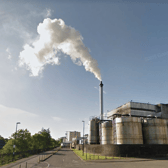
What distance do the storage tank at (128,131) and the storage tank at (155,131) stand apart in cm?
322

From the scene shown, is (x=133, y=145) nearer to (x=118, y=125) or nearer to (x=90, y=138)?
(x=118, y=125)

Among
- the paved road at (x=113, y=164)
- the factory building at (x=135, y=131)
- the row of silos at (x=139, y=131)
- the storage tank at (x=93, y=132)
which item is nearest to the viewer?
the paved road at (x=113, y=164)

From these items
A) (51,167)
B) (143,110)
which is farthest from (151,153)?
(51,167)

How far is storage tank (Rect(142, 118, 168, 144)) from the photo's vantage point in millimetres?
40312

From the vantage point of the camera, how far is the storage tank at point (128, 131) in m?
38.6

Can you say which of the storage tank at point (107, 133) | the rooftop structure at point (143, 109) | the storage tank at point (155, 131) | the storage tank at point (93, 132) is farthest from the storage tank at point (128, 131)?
the storage tank at point (93, 132)

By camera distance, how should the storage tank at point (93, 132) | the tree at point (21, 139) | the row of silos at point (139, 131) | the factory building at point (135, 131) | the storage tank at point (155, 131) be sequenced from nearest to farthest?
the tree at point (21, 139), the row of silos at point (139, 131), the factory building at point (135, 131), the storage tank at point (155, 131), the storage tank at point (93, 132)

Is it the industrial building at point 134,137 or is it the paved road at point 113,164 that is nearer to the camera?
the paved road at point 113,164

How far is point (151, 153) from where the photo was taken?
38281 mm

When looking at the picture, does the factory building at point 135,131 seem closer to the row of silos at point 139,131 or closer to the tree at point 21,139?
the row of silos at point 139,131

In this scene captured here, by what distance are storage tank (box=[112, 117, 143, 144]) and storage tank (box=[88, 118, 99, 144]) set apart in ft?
73.8

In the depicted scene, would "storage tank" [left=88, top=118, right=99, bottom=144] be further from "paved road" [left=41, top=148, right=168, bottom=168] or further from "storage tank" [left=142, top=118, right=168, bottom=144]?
"paved road" [left=41, top=148, right=168, bottom=168]

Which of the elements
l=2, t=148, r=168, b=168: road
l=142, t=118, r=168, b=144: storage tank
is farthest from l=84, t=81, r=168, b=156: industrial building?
l=2, t=148, r=168, b=168: road

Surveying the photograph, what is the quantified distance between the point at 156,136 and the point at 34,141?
48.7m
